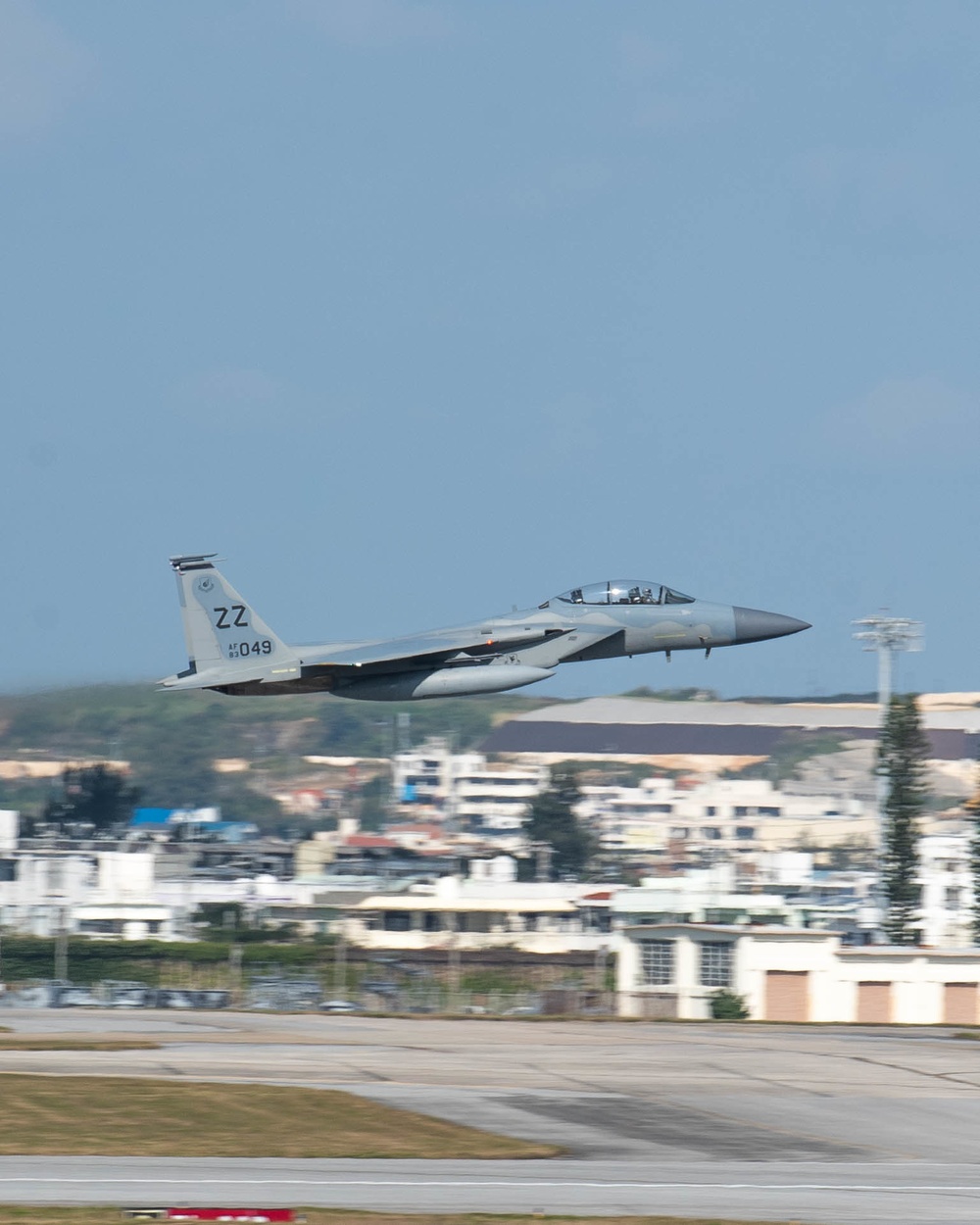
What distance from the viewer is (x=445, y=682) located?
37.1 m

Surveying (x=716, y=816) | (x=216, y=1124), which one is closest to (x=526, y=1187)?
(x=216, y=1124)

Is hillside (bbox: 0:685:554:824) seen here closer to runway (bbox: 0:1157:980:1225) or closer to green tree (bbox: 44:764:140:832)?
green tree (bbox: 44:764:140:832)

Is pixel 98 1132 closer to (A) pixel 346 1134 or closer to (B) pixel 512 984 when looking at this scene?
(A) pixel 346 1134

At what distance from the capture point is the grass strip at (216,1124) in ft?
87.5

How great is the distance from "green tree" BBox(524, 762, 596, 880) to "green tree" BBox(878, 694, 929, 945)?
2714cm

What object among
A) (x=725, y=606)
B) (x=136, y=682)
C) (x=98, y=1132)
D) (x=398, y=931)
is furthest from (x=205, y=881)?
(x=98, y=1132)

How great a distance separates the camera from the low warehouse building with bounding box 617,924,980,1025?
59469 mm

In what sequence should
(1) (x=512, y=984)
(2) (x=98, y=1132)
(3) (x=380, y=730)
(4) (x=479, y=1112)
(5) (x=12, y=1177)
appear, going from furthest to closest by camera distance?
(3) (x=380, y=730) → (1) (x=512, y=984) → (4) (x=479, y=1112) → (2) (x=98, y=1132) → (5) (x=12, y=1177)

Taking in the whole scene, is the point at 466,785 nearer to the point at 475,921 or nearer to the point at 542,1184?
the point at 475,921

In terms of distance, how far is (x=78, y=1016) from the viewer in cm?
4809

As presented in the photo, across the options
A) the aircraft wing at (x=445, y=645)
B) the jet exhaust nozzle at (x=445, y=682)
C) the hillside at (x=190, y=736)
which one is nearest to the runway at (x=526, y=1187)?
the jet exhaust nozzle at (x=445, y=682)

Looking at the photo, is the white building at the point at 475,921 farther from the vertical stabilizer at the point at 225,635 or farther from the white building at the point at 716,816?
the vertical stabilizer at the point at 225,635

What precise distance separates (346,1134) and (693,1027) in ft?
71.9

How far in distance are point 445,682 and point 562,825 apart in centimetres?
6927
